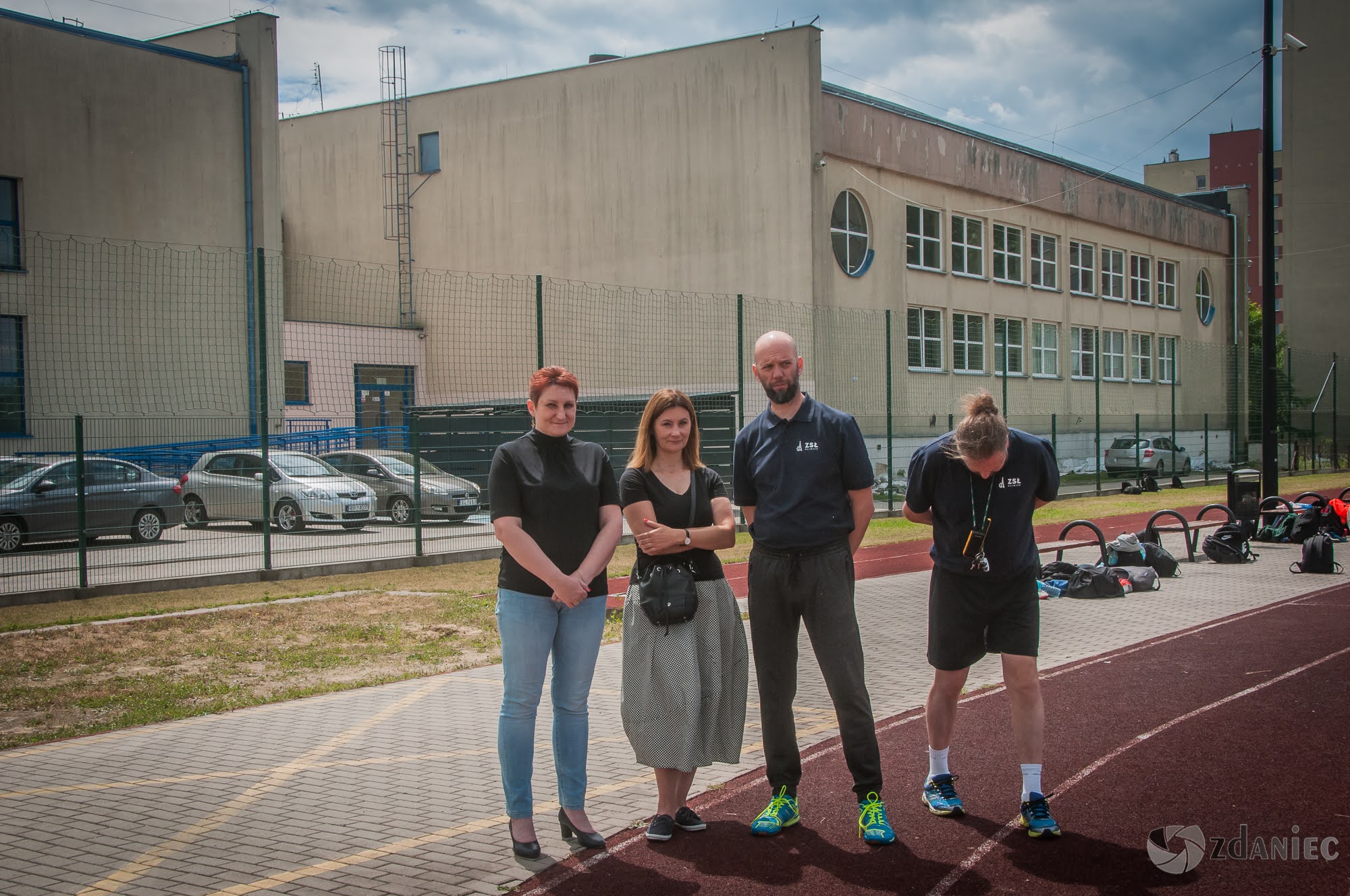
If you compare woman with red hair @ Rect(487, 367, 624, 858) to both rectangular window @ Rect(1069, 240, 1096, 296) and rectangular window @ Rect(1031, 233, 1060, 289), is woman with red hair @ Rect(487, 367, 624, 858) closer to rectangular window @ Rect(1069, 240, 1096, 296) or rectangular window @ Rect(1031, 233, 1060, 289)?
rectangular window @ Rect(1031, 233, 1060, 289)

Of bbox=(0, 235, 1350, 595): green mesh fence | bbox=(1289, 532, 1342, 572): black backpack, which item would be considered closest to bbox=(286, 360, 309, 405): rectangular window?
bbox=(0, 235, 1350, 595): green mesh fence

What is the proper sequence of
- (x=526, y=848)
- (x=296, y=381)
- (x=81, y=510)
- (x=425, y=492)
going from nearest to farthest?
(x=526, y=848), (x=81, y=510), (x=425, y=492), (x=296, y=381)

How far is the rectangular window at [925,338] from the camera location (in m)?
31.9

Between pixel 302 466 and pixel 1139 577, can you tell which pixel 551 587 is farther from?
pixel 302 466

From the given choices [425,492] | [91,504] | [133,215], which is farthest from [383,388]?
[133,215]

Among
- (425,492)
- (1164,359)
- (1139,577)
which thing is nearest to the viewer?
(1139,577)

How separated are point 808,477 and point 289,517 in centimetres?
1117

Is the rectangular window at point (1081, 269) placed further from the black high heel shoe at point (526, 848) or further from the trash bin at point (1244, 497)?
the black high heel shoe at point (526, 848)

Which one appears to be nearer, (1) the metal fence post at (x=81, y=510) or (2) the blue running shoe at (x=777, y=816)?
(2) the blue running shoe at (x=777, y=816)

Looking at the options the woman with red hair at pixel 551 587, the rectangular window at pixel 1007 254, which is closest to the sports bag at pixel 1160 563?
the woman with red hair at pixel 551 587

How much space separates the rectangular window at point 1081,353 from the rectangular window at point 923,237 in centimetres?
861

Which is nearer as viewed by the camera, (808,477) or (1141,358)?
(808,477)

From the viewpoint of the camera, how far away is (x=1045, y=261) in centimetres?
3747

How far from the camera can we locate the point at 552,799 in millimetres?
5414
